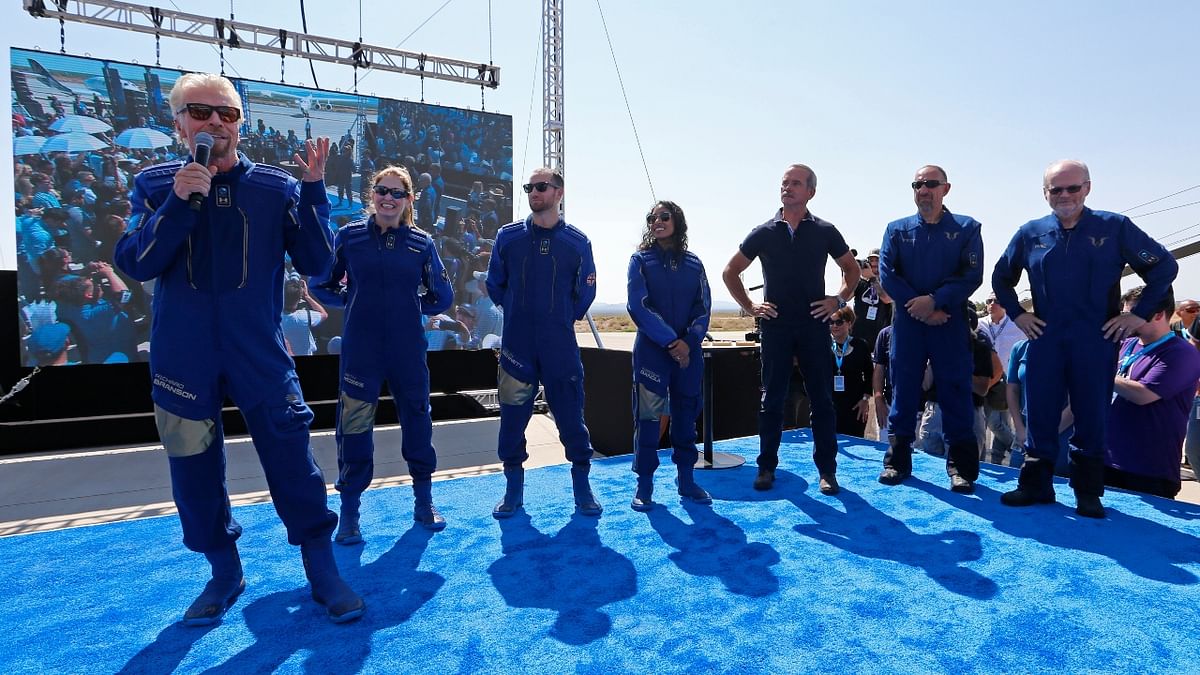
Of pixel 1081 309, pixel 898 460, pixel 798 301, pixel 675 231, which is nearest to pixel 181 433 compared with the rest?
pixel 675 231

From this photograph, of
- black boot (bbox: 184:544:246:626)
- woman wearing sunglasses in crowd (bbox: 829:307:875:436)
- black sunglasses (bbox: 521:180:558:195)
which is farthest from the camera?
woman wearing sunglasses in crowd (bbox: 829:307:875:436)

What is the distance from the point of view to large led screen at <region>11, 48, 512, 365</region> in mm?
6527

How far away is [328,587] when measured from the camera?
2.32m

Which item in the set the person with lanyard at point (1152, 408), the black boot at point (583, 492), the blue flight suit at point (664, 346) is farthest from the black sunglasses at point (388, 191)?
the person with lanyard at point (1152, 408)

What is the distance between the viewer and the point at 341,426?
325cm

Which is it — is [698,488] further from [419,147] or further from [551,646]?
[419,147]

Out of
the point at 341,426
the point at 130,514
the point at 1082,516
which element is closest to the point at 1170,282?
the point at 1082,516

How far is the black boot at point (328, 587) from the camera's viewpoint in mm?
2261

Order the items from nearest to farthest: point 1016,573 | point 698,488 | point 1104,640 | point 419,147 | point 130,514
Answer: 1. point 1104,640
2. point 1016,573
3. point 698,488
4. point 130,514
5. point 419,147

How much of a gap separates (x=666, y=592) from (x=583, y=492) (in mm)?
1188

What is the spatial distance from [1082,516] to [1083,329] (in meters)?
0.96

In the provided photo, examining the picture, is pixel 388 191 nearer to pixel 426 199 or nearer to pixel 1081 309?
pixel 1081 309

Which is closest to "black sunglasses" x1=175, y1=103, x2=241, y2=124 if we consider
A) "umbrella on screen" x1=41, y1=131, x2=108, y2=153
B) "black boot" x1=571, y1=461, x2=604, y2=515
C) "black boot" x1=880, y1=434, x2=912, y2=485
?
"black boot" x1=571, y1=461, x2=604, y2=515

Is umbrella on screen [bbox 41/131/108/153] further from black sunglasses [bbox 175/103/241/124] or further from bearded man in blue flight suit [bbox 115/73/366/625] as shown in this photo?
black sunglasses [bbox 175/103/241/124]
